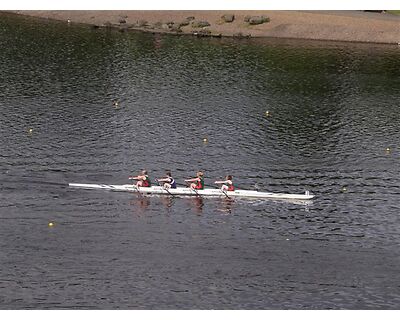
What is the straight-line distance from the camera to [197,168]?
2894 inches

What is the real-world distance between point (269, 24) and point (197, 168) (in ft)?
189

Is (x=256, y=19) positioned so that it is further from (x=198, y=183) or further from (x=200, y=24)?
(x=198, y=183)

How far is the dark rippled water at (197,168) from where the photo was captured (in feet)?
178

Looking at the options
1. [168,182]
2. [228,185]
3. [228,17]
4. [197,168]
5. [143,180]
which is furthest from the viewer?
[228,17]

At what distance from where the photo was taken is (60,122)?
83.8 m

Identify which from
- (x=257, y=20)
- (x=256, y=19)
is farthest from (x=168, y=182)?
→ (x=256, y=19)

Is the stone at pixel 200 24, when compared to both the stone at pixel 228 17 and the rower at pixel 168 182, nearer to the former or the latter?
the stone at pixel 228 17

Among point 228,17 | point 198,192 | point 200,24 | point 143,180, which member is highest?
point 228,17

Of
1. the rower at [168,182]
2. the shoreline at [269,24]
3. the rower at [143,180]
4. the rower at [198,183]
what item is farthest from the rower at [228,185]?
the shoreline at [269,24]

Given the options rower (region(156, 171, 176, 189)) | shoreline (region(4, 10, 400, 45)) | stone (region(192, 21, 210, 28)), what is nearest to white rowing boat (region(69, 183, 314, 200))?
rower (region(156, 171, 176, 189))
